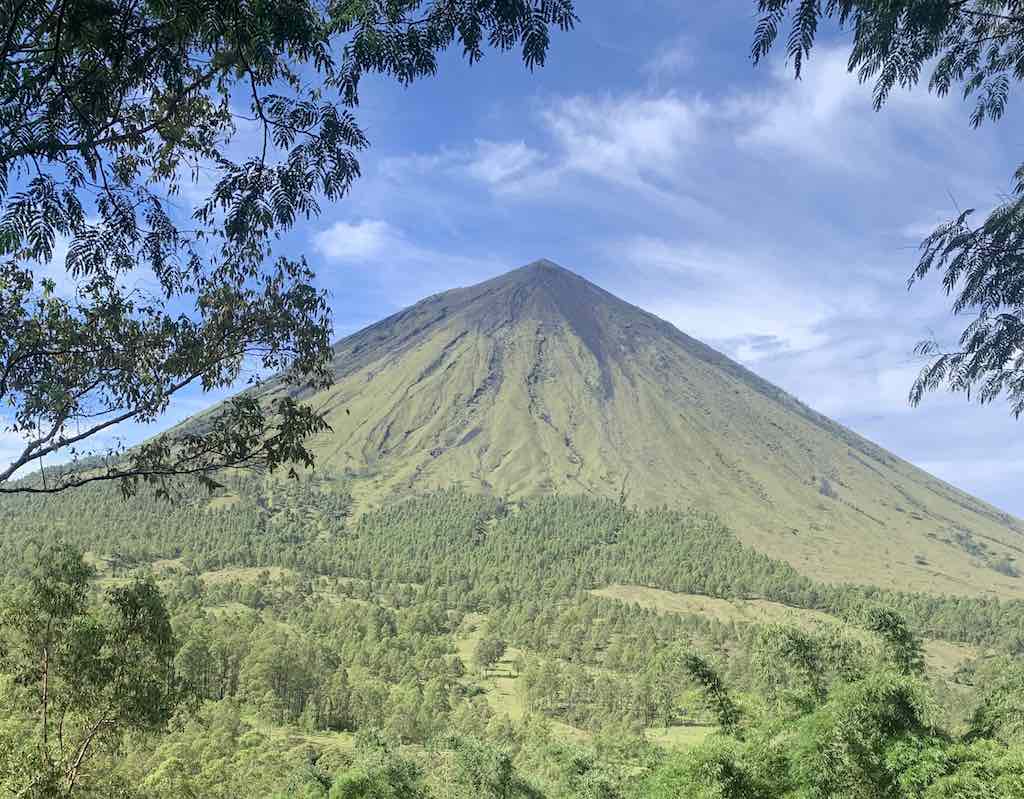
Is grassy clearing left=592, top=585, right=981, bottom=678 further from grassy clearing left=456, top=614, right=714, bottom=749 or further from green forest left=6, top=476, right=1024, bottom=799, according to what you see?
grassy clearing left=456, top=614, right=714, bottom=749

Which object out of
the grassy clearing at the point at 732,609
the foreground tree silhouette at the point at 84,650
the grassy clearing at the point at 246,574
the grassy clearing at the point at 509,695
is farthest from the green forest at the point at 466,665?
the grassy clearing at the point at 246,574

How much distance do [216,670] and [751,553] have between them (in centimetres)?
14075

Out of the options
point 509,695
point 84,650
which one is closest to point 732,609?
point 509,695

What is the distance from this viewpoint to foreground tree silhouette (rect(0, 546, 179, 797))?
12594mm

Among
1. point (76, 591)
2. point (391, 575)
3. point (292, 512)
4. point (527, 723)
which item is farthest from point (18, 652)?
point (292, 512)

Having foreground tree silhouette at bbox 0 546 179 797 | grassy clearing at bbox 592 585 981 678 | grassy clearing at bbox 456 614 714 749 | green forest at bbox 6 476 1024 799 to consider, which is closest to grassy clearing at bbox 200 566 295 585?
green forest at bbox 6 476 1024 799

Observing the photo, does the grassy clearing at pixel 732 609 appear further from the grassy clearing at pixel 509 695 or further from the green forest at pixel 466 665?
the grassy clearing at pixel 509 695

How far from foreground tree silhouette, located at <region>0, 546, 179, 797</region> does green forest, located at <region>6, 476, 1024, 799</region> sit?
48 millimetres

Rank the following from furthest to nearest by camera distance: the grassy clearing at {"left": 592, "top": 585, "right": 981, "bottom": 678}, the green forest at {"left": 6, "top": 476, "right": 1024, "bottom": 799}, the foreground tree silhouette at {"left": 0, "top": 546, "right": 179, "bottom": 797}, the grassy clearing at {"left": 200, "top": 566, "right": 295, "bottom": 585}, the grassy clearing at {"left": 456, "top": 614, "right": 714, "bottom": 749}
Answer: the grassy clearing at {"left": 200, "top": 566, "right": 295, "bottom": 585} < the grassy clearing at {"left": 592, "top": 585, "right": 981, "bottom": 678} < the grassy clearing at {"left": 456, "top": 614, "right": 714, "bottom": 749} < the green forest at {"left": 6, "top": 476, "right": 1024, "bottom": 799} < the foreground tree silhouette at {"left": 0, "top": 546, "right": 179, "bottom": 797}

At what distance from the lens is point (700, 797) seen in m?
14.1

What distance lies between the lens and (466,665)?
104 meters

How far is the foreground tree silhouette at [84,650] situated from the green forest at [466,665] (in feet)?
0.16

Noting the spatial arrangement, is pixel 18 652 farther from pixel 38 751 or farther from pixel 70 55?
pixel 70 55

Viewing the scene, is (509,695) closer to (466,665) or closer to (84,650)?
(466,665)
